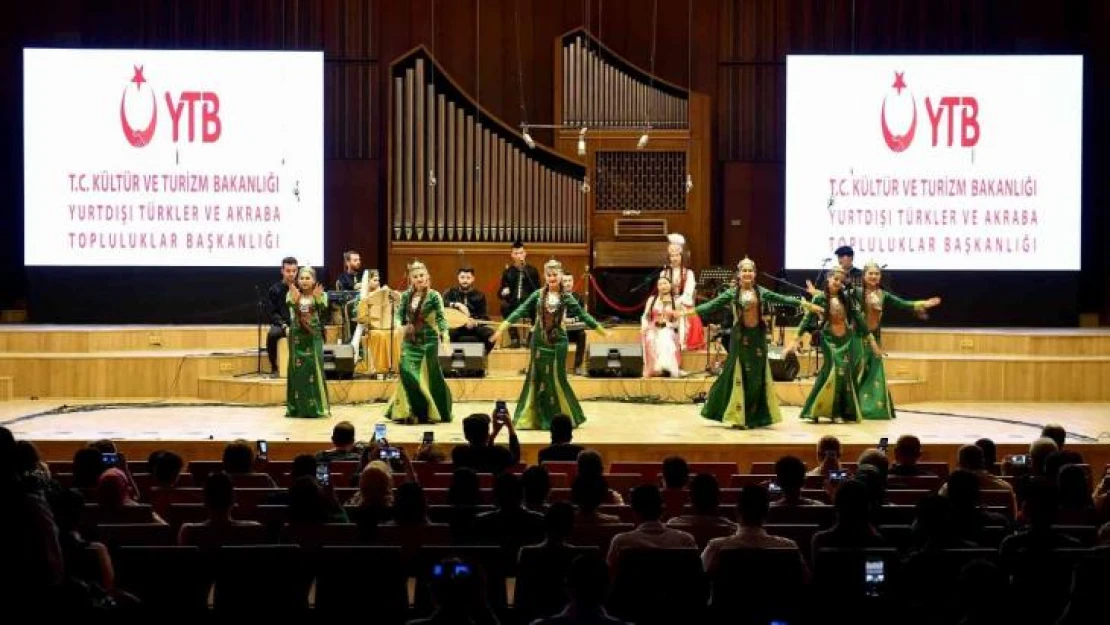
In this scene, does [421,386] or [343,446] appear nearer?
[343,446]

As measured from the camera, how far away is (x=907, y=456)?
7.28 m

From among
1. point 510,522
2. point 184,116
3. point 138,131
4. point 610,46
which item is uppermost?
point 610,46

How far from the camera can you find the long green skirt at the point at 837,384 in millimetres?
11797

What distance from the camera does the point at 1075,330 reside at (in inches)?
607

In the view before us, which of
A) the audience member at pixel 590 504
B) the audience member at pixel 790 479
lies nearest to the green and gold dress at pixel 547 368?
the audience member at pixel 790 479

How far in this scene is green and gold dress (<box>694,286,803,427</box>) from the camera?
37.4 feet

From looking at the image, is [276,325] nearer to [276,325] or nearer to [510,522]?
[276,325]

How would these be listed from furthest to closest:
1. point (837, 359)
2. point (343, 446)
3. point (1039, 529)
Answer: point (837, 359) < point (343, 446) < point (1039, 529)

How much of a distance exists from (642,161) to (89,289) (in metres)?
6.00

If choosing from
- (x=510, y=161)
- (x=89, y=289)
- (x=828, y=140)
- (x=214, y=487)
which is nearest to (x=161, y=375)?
(x=89, y=289)

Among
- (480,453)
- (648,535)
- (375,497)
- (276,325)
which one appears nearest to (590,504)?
(648,535)

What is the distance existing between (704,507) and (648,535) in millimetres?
545

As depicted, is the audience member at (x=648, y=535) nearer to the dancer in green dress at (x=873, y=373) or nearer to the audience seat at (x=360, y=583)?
the audience seat at (x=360, y=583)

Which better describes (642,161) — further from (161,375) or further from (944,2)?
(161,375)
